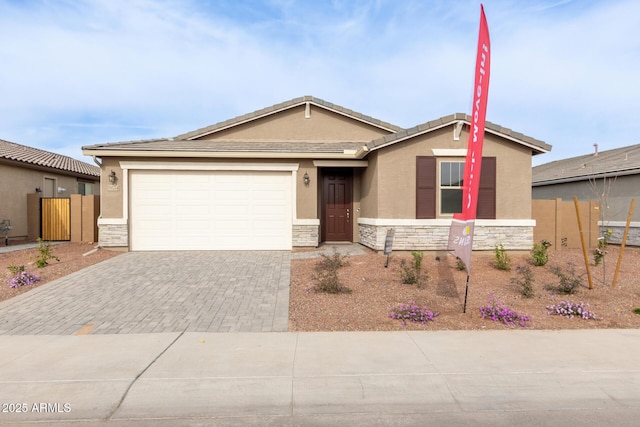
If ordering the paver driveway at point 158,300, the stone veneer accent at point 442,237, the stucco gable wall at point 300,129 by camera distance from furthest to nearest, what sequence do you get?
the stucco gable wall at point 300,129, the stone veneer accent at point 442,237, the paver driveway at point 158,300

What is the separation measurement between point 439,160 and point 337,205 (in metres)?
4.10

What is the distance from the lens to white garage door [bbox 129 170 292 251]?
1220 centimetres

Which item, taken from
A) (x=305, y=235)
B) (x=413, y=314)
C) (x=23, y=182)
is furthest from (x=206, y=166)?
(x=23, y=182)

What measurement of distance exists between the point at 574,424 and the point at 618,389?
3.43ft

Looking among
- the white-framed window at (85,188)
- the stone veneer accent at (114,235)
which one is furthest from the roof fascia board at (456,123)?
the white-framed window at (85,188)

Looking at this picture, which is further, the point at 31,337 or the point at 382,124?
the point at 382,124

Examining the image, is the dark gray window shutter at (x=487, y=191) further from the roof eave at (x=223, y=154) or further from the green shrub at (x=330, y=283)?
the green shrub at (x=330, y=283)

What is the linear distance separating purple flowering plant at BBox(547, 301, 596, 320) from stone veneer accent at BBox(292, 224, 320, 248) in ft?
23.6

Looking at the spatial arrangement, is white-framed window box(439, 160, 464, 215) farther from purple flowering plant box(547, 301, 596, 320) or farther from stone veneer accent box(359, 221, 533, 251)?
purple flowering plant box(547, 301, 596, 320)

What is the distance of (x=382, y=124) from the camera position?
15.4 meters

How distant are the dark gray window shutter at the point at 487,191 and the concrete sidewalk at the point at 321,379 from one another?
19.6 ft

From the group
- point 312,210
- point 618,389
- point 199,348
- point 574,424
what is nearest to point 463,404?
point 574,424

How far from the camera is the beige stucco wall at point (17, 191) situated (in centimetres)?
1516

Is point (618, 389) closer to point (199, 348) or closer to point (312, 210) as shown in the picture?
point (199, 348)
